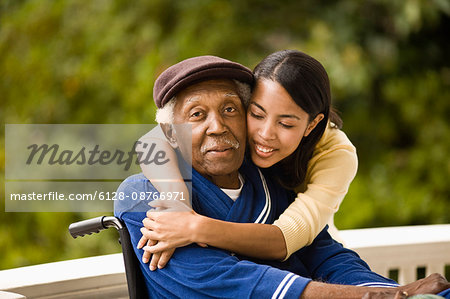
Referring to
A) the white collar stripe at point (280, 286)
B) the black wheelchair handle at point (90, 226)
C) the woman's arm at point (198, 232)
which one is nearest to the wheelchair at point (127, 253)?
the black wheelchair handle at point (90, 226)

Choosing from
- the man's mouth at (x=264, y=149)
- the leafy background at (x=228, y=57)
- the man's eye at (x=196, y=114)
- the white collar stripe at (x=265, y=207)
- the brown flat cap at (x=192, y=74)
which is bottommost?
the leafy background at (x=228, y=57)

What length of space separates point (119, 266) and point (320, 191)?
74 cm

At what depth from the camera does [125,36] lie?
3.96 m

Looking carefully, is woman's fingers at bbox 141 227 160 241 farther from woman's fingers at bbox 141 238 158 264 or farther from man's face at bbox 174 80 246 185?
man's face at bbox 174 80 246 185

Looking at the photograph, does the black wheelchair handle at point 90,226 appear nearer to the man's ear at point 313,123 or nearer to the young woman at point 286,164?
the young woman at point 286,164

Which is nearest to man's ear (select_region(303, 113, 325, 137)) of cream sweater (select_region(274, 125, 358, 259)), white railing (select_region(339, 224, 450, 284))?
cream sweater (select_region(274, 125, 358, 259))

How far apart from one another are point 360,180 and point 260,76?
2.88m

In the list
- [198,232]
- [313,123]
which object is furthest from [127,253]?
[313,123]

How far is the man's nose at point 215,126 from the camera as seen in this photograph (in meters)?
1.44

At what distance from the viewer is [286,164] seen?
66.7 inches

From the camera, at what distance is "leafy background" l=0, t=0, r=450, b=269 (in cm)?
383

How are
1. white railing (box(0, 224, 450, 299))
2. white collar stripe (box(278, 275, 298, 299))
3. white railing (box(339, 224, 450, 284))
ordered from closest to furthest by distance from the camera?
white collar stripe (box(278, 275, 298, 299)), white railing (box(0, 224, 450, 299)), white railing (box(339, 224, 450, 284))

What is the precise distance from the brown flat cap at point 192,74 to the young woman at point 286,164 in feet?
0.32

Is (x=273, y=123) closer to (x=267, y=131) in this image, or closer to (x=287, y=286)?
(x=267, y=131)
